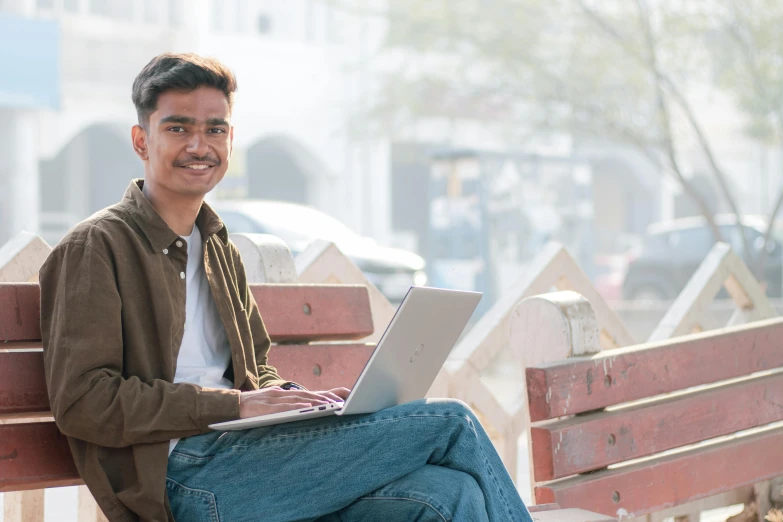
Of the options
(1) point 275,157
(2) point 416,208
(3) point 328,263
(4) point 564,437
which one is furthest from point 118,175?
(4) point 564,437

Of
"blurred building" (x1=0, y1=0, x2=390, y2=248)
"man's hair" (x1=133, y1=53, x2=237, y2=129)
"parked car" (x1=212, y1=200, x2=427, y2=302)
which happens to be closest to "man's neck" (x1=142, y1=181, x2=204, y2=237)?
"man's hair" (x1=133, y1=53, x2=237, y2=129)

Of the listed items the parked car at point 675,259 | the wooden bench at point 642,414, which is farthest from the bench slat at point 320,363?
the parked car at point 675,259

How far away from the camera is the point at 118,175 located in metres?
24.0

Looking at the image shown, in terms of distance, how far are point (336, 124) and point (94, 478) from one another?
22757 mm

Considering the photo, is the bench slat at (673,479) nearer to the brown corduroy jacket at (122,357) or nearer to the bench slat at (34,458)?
the brown corduroy jacket at (122,357)

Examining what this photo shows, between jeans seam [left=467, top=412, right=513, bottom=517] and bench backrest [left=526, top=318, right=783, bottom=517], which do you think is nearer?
jeans seam [left=467, top=412, right=513, bottom=517]

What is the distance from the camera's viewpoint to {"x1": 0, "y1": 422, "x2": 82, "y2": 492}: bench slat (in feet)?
7.94

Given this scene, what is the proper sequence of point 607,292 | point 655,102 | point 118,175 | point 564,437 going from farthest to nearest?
point 118,175, point 607,292, point 655,102, point 564,437

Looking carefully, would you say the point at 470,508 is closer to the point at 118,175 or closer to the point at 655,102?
the point at 655,102

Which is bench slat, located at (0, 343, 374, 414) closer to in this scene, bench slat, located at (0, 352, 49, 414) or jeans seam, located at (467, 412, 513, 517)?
jeans seam, located at (467, 412, 513, 517)

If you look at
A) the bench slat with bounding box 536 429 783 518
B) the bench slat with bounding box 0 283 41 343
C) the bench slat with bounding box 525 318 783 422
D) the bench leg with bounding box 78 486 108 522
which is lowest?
the bench leg with bounding box 78 486 108 522

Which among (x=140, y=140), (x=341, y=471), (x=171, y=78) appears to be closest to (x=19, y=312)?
(x=140, y=140)

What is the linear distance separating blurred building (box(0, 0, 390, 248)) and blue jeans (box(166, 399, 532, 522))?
62.6ft

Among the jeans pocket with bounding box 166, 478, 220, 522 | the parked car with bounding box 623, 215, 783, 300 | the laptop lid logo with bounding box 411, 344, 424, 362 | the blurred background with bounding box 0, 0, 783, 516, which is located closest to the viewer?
the jeans pocket with bounding box 166, 478, 220, 522
